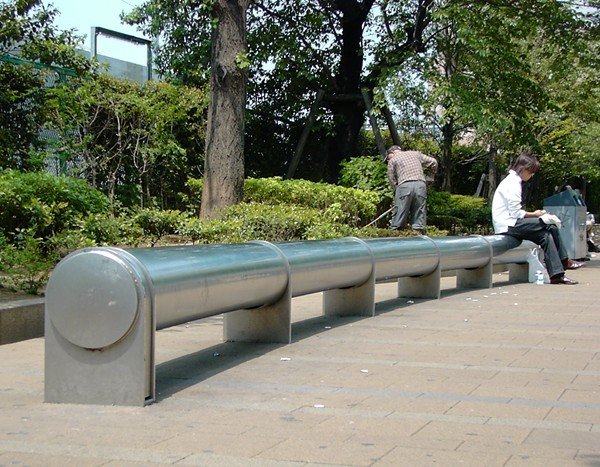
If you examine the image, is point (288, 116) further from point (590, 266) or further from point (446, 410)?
point (446, 410)

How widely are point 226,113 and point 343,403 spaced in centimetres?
1071

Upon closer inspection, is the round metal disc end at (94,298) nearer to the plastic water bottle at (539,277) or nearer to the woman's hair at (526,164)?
the woman's hair at (526,164)

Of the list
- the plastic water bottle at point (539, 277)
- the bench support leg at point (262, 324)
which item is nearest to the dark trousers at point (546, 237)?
the plastic water bottle at point (539, 277)

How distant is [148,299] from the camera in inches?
223

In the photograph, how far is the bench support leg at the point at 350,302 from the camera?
9914 millimetres

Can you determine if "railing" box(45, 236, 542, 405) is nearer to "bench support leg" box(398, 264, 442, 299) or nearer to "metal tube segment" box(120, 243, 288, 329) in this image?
"metal tube segment" box(120, 243, 288, 329)

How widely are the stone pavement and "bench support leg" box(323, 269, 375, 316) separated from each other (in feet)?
1.68

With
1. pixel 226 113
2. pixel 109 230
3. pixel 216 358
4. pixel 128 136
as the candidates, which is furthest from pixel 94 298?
pixel 128 136

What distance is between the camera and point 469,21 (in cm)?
2056

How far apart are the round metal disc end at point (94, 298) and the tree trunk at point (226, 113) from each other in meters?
10.1

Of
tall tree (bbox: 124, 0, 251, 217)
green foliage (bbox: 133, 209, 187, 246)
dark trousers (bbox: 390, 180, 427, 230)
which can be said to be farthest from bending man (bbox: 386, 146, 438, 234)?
green foliage (bbox: 133, 209, 187, 246)

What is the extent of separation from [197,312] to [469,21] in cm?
1538

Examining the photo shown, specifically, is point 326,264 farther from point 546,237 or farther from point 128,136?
point 128,136

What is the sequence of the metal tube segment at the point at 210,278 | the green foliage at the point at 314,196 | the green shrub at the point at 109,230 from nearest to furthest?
1. the metal tube segment at the point at 210,278
2. the green shrub at the point at 109,230
3. the green foliage at the point at 314,196
